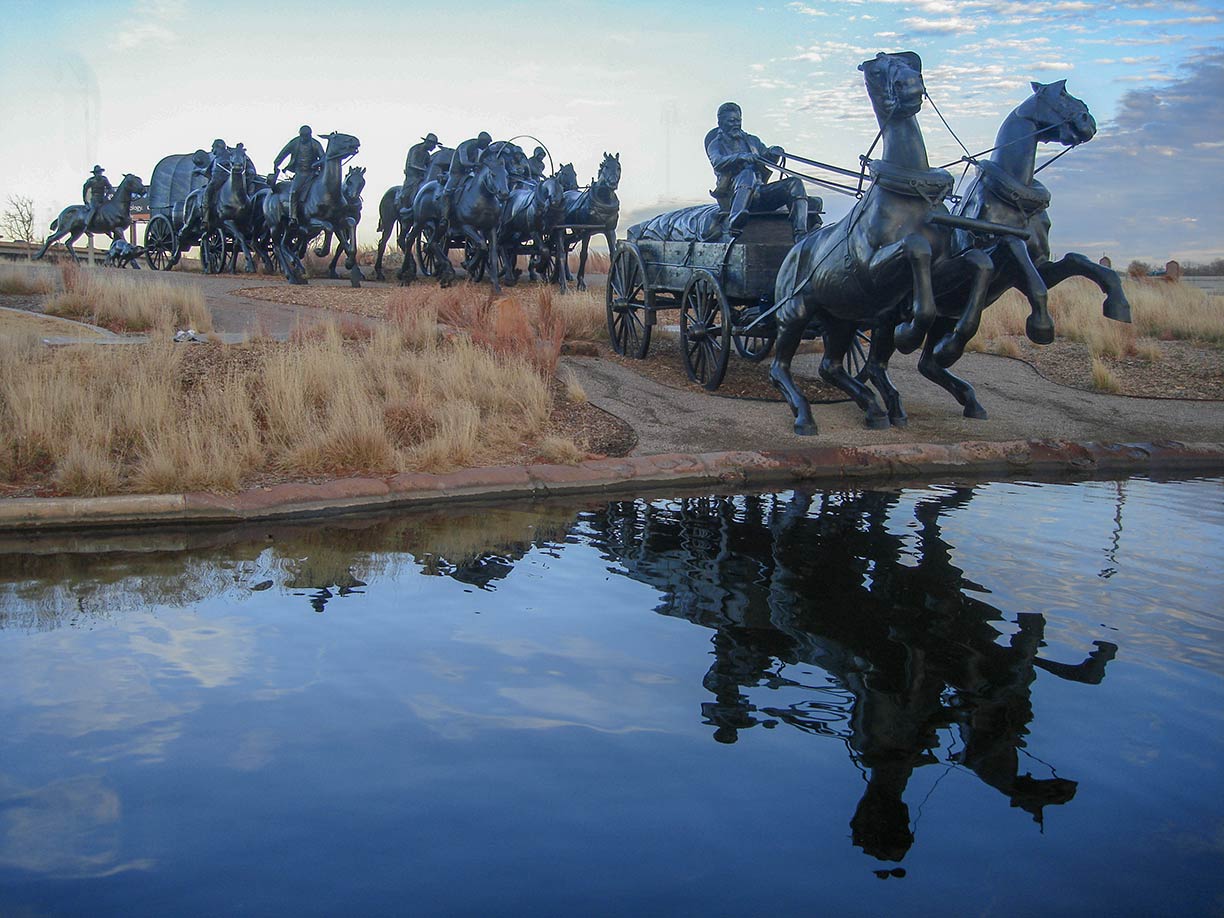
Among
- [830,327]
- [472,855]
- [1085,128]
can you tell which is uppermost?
[1085,128]

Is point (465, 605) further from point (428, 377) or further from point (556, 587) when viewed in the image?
point (428, 377)

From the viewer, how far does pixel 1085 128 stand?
8.01 m

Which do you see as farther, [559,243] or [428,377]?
[559,243]

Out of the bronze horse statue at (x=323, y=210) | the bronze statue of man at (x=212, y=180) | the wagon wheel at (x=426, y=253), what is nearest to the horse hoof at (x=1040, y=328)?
the bronze horse statue at (x=323, y=210)

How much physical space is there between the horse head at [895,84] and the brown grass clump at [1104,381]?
493 cm

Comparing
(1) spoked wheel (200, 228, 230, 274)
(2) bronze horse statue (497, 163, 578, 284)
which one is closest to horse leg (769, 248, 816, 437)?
(2) bronze horse statue (497, 163, 578, 284)

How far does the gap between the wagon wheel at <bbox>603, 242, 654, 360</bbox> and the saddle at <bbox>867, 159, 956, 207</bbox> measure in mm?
4759

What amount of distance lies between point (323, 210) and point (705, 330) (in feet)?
35.3

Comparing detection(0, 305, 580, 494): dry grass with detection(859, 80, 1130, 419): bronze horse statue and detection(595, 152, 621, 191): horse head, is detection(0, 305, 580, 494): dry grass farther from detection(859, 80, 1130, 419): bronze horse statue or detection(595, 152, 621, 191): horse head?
detection(595, 152, 621, 191): horse head

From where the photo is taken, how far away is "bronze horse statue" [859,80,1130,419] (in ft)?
26.1

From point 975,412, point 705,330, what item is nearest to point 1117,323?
point 975,412

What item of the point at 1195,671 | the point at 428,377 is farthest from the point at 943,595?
the point at 428,377

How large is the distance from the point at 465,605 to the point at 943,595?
2.16 metres

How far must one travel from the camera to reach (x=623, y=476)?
25.3ft
